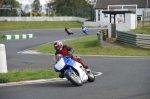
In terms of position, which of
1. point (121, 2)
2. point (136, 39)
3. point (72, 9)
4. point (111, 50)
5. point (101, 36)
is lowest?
point (111, 50)

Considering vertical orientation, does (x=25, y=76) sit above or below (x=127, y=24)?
below

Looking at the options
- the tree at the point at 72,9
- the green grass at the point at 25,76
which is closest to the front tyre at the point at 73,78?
the green grass at the point at 25,76

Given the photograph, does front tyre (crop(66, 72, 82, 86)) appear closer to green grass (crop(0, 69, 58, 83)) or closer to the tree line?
green grass (crop(0, 69, 58, 83))

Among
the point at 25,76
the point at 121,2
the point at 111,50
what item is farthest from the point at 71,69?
the point at 121,2

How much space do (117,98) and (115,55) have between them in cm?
1384

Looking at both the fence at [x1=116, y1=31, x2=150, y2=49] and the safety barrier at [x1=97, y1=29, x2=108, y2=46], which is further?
the safety barrier at [x1=97, y1=29, x2=108, y2=46]

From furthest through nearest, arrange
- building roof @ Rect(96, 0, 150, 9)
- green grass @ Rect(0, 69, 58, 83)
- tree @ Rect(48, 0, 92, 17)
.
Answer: tree @ Rect(48, 0, 92, 17), building roof @ Rect(96, 0, 150, 9), green grass @ Rect(0, 69, 58, 83)

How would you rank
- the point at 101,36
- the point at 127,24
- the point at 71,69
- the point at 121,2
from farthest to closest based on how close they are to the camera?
the point at 121,2
the point at 127,24
the point at 101,36
the point at 71,69

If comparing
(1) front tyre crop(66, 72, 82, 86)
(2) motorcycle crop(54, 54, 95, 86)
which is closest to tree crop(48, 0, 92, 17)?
(2) motorcycle crop(54, 54, 95, 86)

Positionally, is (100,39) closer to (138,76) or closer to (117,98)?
(138,76)

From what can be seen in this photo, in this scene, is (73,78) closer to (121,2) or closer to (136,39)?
(136,39)

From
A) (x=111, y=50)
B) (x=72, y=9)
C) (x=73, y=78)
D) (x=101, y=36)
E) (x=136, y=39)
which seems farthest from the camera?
(x=72, y=9)

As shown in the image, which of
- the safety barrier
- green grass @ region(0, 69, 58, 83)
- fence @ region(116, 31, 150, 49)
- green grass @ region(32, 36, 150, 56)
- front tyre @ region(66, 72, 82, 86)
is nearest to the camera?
front tyre @ region(66, 72, 82, 86)

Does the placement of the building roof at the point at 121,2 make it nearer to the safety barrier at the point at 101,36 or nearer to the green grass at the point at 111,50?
the safety barrier at the point at 101,36
